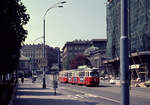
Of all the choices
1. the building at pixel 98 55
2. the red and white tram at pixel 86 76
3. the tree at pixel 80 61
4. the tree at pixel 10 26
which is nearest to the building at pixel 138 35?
the red and white tram at pixel 86 76

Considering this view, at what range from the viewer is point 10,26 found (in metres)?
17.4

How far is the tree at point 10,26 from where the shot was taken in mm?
16125

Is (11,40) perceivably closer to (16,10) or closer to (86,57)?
(16,10)

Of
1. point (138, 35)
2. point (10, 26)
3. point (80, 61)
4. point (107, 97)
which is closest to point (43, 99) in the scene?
point (107, 97)

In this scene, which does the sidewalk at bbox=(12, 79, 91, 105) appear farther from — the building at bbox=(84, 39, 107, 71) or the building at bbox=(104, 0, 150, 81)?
the building at bbox=(84, 39, 107, 71)

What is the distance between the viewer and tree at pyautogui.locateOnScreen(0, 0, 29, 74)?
16.1 metres

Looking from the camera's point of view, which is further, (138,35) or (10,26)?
(138,35)

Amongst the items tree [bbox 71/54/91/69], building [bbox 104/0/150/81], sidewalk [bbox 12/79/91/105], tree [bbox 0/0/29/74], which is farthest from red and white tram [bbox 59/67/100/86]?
tree [bbox 71/54/91/69]

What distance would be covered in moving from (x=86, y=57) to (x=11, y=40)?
450ft

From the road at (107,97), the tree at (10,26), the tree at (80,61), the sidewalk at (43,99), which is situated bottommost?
the road at (107,97)

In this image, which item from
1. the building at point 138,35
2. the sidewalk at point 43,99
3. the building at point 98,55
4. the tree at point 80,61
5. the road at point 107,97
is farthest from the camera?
the tree at point 80,61

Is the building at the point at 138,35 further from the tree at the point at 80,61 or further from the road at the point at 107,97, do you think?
the tree at the point at 80,61

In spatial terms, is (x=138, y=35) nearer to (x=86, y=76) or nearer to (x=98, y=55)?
(x=86, y=76)

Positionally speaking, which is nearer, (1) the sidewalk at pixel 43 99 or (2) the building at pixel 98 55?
(1) the sidewalk at pixel 43 99
